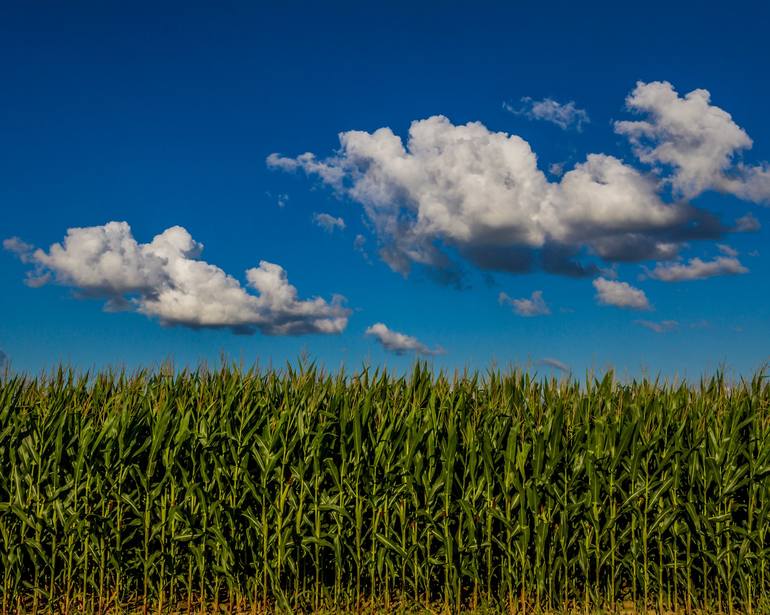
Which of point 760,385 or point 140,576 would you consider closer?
point 140,576

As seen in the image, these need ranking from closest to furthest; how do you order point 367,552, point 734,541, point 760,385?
point 367,552 → point 734,541 → point 760,385

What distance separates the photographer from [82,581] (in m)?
9.79

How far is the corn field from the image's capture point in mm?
9438

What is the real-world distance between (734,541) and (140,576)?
8421mm

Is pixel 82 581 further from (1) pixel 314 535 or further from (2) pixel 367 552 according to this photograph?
(2) pixel 367 552

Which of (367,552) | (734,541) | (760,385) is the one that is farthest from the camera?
(760,385)

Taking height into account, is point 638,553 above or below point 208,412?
below

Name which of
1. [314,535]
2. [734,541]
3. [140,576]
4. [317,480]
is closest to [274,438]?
[317,480]

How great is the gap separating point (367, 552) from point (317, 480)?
3.84ft

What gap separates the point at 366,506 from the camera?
9.46m

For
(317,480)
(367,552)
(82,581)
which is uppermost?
(317,480)

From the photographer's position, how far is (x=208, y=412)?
32.4 ft

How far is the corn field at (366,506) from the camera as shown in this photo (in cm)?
944

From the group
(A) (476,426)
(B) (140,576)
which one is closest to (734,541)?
(A) (476,426)
